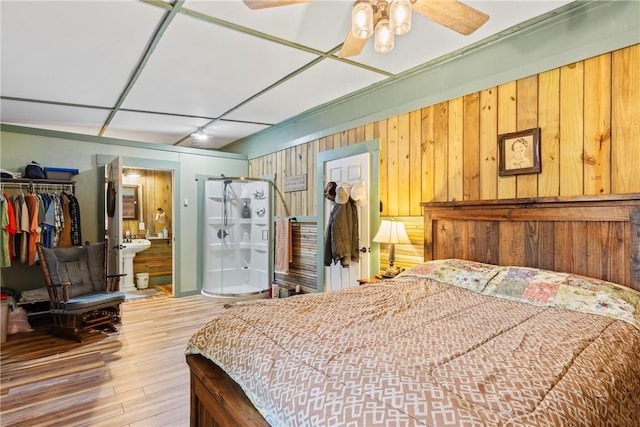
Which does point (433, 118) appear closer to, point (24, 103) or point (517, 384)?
point (517, 384)

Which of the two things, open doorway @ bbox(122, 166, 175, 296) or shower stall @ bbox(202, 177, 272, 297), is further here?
open doorway @ bbox(122, 166, 175, 296)

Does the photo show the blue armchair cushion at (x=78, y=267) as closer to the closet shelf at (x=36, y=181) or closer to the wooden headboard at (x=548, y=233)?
the closet shelf at (x=36, y=181)

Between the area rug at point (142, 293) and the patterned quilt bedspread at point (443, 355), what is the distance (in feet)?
13.8

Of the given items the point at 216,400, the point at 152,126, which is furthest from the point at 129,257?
the point at 216,400

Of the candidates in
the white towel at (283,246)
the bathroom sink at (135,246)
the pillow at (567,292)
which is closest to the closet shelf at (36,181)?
the bathroom sink at (135,246)

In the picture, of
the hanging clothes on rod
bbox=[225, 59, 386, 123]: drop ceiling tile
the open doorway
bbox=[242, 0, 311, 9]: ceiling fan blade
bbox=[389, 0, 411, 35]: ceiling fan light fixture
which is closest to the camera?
bbox=[389, 0, 411, 35]: ceiling fan light fixture

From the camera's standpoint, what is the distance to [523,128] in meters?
2.56

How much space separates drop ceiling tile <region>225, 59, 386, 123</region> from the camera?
324cm

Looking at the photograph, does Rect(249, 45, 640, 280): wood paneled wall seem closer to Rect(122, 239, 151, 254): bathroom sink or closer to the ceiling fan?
the ceiling fan

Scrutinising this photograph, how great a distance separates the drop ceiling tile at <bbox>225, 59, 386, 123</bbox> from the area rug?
3.15 metres

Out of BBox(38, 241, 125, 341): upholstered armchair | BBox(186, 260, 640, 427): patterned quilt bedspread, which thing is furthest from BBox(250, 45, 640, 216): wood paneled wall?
BBox(38, 241, 125, 341): upholstered armchair

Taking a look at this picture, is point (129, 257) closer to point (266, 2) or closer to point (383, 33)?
point (266, 2)

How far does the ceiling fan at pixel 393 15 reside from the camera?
1643 millimetres

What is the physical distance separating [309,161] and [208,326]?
3.06m
